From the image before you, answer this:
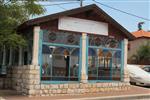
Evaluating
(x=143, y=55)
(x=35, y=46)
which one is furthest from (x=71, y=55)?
(x=143, y=55)

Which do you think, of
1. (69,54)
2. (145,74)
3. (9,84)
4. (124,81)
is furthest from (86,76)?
(145,74)

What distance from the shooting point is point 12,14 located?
61.8 feet

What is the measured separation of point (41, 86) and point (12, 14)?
13.5ft

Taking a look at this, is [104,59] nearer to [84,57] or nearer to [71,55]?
[84,57]

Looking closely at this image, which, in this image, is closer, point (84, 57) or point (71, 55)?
point (71, 55)

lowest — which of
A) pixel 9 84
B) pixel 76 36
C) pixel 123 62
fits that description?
pixel 9 84

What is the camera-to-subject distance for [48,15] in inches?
715

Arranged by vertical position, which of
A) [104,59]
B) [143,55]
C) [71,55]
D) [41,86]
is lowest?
[41,86]

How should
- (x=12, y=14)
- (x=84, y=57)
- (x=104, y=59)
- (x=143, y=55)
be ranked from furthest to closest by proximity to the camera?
(x=143, y=55) < (x=104, y=59) < (x=84, y=57) < (x=12, y=14)

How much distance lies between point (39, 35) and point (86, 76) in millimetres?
3558

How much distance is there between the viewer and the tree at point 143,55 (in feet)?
145

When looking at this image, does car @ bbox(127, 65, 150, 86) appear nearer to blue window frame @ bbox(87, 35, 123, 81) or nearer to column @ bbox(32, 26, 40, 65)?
blue window frame @ bbox(87, 35, 123, 81)

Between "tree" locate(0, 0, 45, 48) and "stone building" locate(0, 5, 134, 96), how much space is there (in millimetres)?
673

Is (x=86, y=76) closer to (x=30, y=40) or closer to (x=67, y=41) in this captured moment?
(x=67, y=41)
